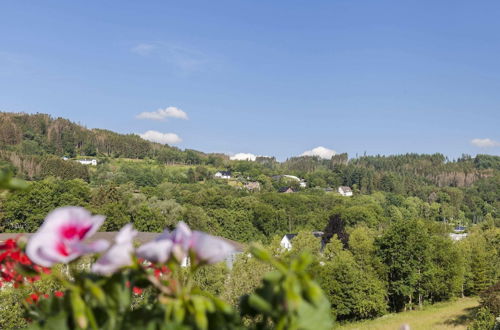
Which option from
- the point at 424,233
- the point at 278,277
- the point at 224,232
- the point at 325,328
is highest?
the point at 278,277

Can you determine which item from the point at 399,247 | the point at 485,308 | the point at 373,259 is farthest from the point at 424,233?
the point at 485,308

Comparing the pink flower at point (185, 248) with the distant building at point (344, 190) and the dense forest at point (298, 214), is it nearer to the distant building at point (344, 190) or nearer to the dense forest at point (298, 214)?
the dense forest at point (298, 214)

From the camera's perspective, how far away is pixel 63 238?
1.05 metres

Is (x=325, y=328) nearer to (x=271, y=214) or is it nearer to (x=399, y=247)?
(x=399, y=247)

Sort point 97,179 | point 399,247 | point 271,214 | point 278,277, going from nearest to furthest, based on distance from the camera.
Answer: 1. point 278,277
2. point 399,247
3. point 271,214
4. point 97,179

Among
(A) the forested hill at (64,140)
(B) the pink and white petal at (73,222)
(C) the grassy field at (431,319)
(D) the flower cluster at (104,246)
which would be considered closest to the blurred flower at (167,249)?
(D) the flower cluster at (104,246)

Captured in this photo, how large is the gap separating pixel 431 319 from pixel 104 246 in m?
34.4

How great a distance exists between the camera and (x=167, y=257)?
101 centimetres

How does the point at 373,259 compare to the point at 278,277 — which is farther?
the point at 373,259

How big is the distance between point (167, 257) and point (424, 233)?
3826 centimetres

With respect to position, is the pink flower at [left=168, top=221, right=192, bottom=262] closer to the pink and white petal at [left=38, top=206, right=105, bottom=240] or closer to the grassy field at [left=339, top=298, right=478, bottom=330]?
the pink and white petal at [left=38, top=206, right=105, bottom=240]

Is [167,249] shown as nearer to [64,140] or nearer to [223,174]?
[223,174]

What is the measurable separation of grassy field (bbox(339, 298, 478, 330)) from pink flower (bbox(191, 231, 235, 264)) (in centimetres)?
2747

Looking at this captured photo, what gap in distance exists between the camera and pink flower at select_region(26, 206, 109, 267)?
0.98 m
